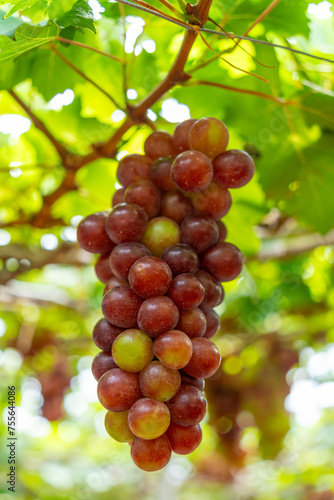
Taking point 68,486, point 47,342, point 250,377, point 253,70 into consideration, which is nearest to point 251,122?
point 253,70

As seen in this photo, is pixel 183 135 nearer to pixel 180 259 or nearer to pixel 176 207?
pixel 176 207

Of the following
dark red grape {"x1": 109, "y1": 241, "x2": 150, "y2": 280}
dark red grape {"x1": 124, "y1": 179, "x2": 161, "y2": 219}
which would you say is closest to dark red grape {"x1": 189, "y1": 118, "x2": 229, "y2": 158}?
dark red grape {"x1": 124, "y1": 179, "x2": 161, "y2": 219}

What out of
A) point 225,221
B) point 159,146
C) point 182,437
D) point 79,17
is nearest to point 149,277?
point 182,437

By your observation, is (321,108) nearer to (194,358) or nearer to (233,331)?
(194,358)

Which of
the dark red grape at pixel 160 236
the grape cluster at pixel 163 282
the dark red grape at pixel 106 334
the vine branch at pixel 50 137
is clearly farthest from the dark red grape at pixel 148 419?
the vine branch at pixel 50 137

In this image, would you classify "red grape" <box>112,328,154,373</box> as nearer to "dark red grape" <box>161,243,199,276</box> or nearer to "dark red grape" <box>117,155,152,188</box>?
"dark red grape" <box>161,243,199,276</box>

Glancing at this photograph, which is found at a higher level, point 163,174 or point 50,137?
point 50,137
